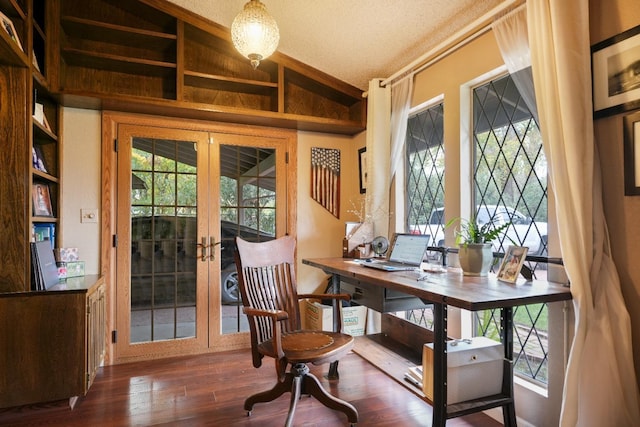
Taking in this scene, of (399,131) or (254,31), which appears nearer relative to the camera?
(254,31)

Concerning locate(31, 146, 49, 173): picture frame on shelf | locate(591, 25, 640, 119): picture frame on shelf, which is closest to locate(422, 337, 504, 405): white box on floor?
locate(591, 25, 640, 119): picture frame on shelf

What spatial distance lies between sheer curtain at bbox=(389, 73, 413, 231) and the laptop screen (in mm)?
588

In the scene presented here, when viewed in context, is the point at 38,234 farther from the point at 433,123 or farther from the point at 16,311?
the point at 433,123

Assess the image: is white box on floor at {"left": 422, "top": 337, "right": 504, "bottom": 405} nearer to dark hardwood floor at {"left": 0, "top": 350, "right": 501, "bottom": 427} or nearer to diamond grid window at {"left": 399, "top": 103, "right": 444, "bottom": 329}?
dark hardwood floor at {"left": 0, "top": 350, "right": 501, "bottom": 427}

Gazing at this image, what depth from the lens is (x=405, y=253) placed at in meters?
2.57

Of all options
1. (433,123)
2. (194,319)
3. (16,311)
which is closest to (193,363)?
(194,319)

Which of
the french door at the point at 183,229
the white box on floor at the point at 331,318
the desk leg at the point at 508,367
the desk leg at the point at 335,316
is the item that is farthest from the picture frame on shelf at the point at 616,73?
the french door at the point at 183,229

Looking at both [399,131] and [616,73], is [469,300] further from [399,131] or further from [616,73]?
[399,131]

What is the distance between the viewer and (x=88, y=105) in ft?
9.80

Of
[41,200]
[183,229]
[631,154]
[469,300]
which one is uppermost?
[631,154]

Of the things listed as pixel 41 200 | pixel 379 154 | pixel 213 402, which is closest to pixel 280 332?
pixel 213 402

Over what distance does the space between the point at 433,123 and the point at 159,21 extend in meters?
2.43

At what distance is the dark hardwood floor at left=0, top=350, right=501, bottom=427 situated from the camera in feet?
7.06

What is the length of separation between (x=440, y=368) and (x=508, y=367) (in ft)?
1.52
